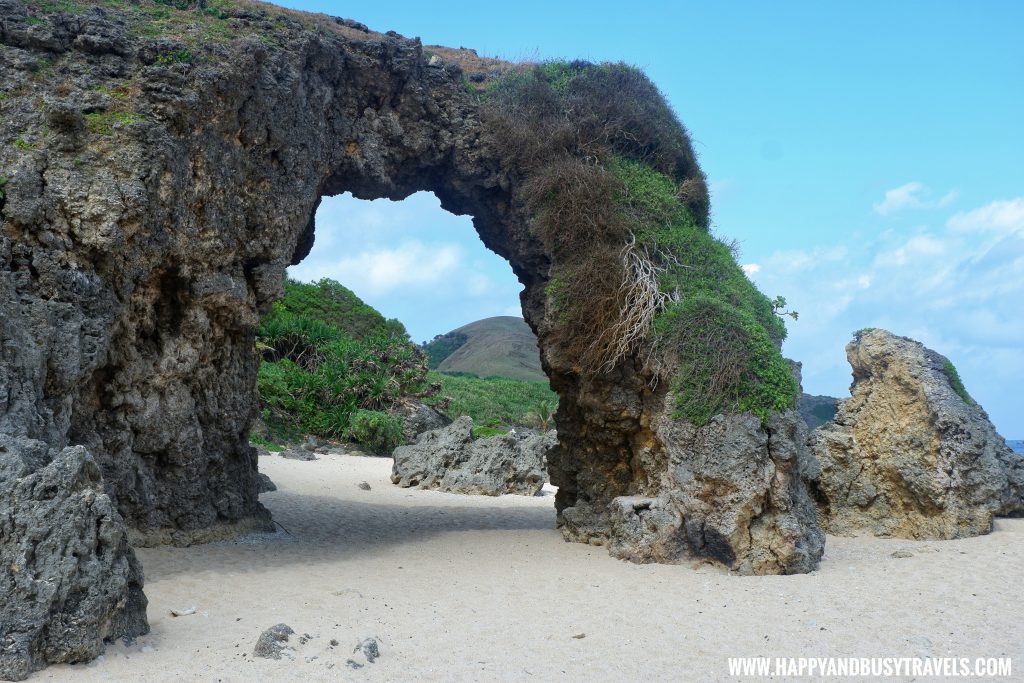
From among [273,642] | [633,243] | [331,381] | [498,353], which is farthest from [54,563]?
[498,353]

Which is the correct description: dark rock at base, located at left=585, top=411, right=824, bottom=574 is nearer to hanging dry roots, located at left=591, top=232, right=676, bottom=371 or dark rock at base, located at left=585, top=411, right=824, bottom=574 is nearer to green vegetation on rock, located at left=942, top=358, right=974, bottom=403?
hanging dry roots, located at left=591, top=232, right=676, bottom=371

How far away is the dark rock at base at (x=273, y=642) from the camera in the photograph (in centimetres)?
698

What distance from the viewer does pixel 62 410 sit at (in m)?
8.96

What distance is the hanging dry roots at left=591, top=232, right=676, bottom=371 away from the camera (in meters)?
12.3

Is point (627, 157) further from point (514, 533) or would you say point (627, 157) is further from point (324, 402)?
point (324, 402)

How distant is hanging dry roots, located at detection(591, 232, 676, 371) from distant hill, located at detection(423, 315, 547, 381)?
44688mm

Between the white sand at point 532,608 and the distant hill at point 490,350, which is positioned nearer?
the white sand at point 532,608

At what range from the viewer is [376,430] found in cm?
2661

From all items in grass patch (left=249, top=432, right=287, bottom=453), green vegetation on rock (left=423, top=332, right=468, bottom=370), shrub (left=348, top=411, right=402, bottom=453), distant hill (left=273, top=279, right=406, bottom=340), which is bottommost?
grass patch (left=249, top=432, right=287, bottom=453)

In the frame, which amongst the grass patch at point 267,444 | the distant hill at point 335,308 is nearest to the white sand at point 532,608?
the grass patch at point 267,444

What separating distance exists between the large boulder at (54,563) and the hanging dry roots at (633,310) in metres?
7.46

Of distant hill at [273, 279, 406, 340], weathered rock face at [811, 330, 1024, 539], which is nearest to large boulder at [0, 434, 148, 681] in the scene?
weathered rock face at [811, 330, 1024, 539]

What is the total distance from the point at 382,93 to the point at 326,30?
1.34 meters

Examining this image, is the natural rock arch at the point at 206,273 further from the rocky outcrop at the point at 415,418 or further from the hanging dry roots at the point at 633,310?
the rocky outcrop at the point at 415,418
